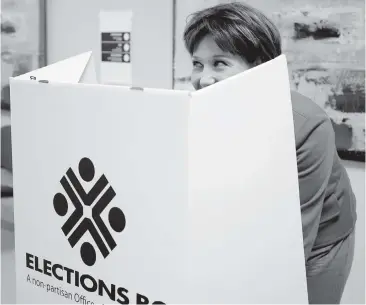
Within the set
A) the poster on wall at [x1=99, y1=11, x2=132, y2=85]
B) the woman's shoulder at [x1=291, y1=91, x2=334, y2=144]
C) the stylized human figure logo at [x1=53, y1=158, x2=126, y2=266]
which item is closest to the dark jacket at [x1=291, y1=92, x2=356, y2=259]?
the woman's shoulder at [x1=291, y1=91, x2=334, y2=144]

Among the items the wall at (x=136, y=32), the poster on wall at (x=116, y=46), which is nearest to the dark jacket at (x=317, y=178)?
the wall at (x=136, y=32)

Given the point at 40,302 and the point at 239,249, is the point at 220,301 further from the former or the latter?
the point at 40,302

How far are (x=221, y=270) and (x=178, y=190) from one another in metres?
0.12

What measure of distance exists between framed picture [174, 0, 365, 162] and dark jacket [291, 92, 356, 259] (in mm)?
631

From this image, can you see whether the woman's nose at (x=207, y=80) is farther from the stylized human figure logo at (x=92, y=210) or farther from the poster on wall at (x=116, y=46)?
the poster on wall at (x=116, y=46)

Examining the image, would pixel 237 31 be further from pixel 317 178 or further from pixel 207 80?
pixel 317 178

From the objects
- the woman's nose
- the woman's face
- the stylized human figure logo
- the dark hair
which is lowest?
the stylized human figure logo

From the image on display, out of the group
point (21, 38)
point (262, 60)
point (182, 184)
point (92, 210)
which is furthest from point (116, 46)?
point (182, 184)

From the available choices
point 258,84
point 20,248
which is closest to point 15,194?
point 20,248

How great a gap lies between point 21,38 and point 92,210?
225cm

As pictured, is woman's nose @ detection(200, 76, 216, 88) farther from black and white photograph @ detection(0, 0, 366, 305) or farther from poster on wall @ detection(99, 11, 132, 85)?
poster on wall @ detection(99, 11, 132, 85)

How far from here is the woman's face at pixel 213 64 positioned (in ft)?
3.26

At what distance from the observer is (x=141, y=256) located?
0.63 metres

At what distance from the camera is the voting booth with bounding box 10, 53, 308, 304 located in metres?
0.58
